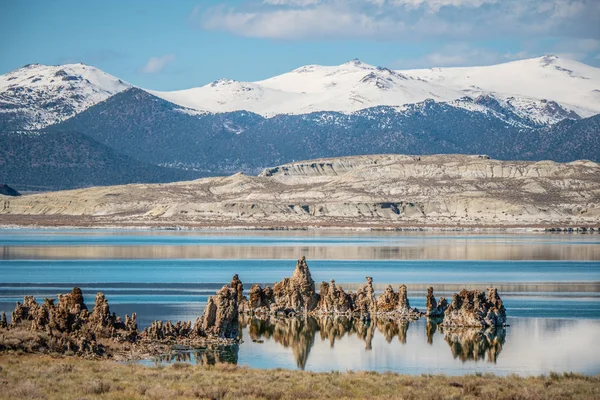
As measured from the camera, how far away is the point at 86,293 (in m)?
61.7

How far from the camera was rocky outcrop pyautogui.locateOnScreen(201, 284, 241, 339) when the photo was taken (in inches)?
1748

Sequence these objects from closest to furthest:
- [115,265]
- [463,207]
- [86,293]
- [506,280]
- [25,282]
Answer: [86,293], [25,282], [506,280], [115,265], [463,207]

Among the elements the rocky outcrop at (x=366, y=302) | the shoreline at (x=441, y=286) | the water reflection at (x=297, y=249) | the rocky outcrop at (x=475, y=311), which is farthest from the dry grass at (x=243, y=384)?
the water reflection at (x=297, y=249)

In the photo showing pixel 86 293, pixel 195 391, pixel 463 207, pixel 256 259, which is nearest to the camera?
pixel 195 391

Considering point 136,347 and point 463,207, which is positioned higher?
point 463,207

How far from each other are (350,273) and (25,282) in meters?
22.2

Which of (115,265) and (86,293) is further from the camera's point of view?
(115,265)

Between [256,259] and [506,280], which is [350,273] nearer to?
[506,280]

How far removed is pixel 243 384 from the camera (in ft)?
99.3

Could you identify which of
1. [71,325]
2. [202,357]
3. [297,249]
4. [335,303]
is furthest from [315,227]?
[202,357]

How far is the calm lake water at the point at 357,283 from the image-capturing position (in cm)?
4072

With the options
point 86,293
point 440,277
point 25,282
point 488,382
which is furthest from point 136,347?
point 440,277

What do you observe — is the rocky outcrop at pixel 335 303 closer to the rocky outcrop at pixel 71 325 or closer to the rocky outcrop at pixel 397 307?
the rocky outcrop at pixel 397 307

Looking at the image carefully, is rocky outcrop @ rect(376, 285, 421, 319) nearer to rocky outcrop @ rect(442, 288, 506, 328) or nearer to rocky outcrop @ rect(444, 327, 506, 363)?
rocky outcrop @ rect(442, 288, 506, 328)
